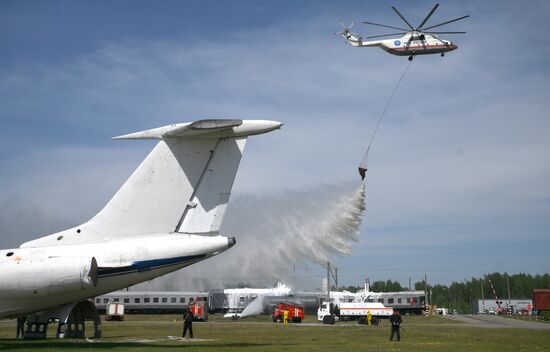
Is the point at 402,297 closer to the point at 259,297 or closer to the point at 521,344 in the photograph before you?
the point at 259,297

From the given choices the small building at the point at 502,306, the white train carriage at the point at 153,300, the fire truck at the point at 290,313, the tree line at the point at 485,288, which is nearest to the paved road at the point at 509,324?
the fire truck at the point at 290,313

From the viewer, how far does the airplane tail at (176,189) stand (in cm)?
1752

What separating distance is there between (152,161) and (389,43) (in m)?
25.0

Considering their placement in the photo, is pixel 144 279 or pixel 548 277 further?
pixel 548 277

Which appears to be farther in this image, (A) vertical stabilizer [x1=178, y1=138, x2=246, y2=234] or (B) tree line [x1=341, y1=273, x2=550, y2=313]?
(B) tree line [x1=341, y1=273, x2=550, y2=313]

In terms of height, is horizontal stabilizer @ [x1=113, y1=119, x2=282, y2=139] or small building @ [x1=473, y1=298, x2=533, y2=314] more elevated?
horizontal stabilizer @ [x1=113, y1=119, x2=282, y2=139]

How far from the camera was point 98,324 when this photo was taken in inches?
824

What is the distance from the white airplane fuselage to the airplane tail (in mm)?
410

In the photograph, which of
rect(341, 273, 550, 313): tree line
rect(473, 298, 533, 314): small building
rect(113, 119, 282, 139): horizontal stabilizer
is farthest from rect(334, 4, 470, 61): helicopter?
rect(341, 273, 550, 313): tree line

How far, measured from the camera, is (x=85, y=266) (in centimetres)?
1620

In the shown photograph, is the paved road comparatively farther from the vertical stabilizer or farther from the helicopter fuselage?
the vertical stabilizer

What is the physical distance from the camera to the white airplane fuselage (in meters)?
16.2

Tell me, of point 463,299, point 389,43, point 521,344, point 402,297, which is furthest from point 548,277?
point 521,344

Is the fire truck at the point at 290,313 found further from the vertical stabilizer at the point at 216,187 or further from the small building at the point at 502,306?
the small building at the point at 502,306
